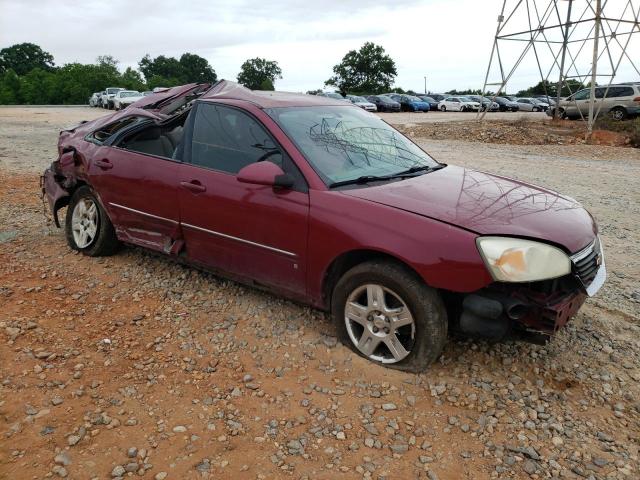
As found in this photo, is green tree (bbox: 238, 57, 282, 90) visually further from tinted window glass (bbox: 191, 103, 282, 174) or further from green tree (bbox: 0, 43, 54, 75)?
tinted window glass (bbox: 191, 103, 282, 174)

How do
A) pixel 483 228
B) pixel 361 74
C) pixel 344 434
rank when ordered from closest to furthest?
1. pixel 344 434
2. pixel 483 228
3. pixel 361 74

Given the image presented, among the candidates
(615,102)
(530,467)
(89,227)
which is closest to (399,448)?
(530,467)

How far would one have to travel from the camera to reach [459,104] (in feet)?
141

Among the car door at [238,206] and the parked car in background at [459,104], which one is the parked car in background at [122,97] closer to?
the parked car in background at [459,104]

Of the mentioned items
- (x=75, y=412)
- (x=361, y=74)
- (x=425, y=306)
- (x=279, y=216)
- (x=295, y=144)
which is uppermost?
(x=361, y=74)

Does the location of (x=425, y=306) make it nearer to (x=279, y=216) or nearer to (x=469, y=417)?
(x=469, y=417)

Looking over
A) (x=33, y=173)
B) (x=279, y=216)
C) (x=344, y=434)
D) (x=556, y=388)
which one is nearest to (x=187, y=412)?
(x=344, y=434)

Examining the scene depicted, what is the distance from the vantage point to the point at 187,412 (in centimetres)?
291

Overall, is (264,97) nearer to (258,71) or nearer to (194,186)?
(194,186)

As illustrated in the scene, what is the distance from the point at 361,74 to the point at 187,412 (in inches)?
3076

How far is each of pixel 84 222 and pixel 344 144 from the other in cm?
286

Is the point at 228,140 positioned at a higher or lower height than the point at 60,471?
higher

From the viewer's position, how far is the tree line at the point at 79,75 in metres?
61.8

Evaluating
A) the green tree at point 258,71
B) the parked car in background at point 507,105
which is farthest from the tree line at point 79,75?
the parked car in background at point 507,105
